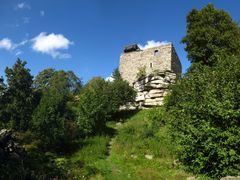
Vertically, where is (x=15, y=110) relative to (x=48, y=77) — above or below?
below

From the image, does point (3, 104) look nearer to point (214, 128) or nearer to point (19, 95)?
point (19, 95)

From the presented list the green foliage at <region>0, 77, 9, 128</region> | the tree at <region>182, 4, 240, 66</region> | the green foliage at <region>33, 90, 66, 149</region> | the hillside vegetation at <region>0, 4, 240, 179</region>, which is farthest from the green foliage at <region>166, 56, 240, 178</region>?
the green foliage at <region>0, 77, 9, 128</region>

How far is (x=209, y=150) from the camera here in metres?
14.4

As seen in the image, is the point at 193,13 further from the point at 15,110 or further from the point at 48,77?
the point at 48,77

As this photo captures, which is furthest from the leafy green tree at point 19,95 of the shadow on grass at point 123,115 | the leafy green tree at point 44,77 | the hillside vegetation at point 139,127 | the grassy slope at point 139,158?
the leafy green tree at point 44,77

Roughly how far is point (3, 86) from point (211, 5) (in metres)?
20.3

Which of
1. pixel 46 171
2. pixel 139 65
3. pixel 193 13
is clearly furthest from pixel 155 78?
pixel 46 171

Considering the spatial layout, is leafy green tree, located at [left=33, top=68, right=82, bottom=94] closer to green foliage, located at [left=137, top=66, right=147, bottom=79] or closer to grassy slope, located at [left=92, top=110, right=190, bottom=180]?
green foliage, located at [left=137, top=66, right=147, bottom=79]

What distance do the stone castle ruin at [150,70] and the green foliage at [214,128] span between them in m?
19.0

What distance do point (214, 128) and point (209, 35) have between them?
16.1 metres

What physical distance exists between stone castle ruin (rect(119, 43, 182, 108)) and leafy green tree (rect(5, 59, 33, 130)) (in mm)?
13287

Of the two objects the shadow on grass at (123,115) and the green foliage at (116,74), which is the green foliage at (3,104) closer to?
the shadow on grass at (123,115)

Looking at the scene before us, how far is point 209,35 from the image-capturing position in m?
28.6

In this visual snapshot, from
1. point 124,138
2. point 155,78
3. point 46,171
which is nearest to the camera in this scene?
point 46,171
